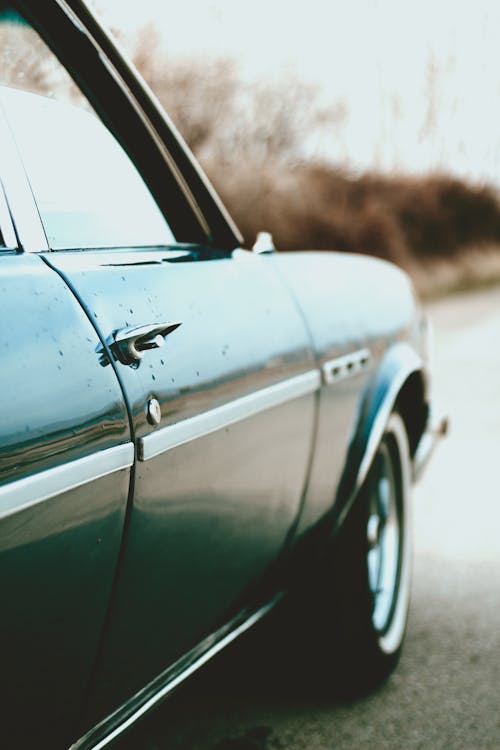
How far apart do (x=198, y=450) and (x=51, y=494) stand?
18.7 inches

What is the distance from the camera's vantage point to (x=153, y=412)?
169 cm

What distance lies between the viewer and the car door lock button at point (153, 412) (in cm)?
167

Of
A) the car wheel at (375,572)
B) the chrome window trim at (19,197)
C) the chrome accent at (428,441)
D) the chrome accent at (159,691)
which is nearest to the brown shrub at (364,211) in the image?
the chrome accent at (428,441)

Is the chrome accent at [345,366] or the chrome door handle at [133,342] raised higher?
the chrome door handle at [133,342]

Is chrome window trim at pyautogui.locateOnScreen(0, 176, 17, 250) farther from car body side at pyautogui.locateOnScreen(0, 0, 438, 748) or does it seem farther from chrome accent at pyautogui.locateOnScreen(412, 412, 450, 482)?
chrome accent at pyautogui.locateOnScreen(412, 412, 450, 482)

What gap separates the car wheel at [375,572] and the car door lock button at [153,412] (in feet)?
3.73

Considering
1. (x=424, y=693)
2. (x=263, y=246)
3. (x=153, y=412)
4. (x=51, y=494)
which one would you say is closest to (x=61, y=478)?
(x=51, y=494)

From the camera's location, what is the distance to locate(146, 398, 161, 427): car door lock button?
1.67m

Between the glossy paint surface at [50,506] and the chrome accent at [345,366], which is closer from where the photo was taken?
the glossy paint surface at [50,506]

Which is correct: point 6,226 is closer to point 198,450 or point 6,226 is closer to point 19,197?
point 19,197

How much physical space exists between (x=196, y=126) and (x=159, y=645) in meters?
12.6

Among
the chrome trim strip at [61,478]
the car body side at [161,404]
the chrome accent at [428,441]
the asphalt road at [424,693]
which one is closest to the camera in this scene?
the chrome trim strip at [61,478]

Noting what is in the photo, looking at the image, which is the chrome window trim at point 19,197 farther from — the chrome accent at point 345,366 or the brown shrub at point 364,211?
the brown shrub at point 364,211

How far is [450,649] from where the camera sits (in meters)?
3.17
